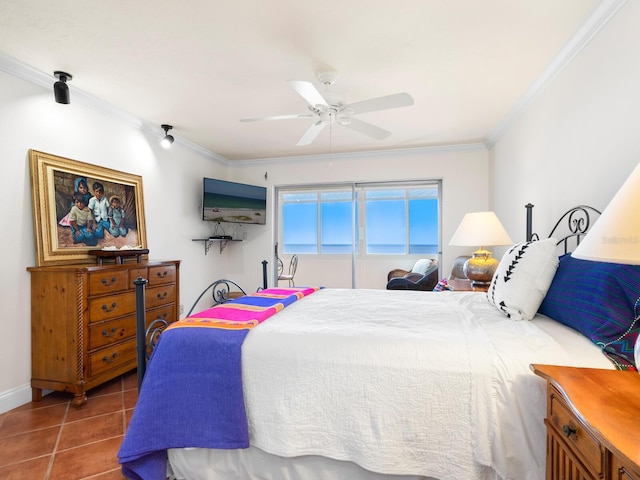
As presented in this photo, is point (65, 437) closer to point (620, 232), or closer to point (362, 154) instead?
point (620, 232)

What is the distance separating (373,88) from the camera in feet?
8.95

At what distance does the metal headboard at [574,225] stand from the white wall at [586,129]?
0.06 m

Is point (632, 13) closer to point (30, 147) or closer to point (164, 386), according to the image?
point (164, 386)

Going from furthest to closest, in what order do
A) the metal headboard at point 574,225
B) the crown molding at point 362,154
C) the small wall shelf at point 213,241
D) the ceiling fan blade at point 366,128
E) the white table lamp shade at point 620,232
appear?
the small wall shelf at point 213,241 < the crown molding at point 362,154 < the ceiling fan blade at point 366,128 < the metal headboard at point 574,225 < the white table lamp shade at point 620,232

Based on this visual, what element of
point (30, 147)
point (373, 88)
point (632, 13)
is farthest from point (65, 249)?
point (632, 13)

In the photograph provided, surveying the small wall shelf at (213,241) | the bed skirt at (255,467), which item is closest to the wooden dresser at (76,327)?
the bed skirt at (255,467)

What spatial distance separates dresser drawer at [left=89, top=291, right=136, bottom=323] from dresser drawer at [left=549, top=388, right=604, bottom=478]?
280 cm

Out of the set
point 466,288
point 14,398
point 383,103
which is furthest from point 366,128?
point 14,398

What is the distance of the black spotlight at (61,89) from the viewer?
2.45 m

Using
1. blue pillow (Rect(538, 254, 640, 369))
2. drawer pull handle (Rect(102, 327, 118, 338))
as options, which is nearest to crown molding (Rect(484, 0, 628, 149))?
blue pillow (Rect(538, 254, 640, 369))

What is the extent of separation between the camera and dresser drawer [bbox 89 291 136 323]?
244 cm

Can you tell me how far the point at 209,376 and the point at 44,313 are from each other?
1.92 meters

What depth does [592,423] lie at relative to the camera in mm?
736

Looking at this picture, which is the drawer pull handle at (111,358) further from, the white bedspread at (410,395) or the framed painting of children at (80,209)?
the white bedspread at (410,395)
